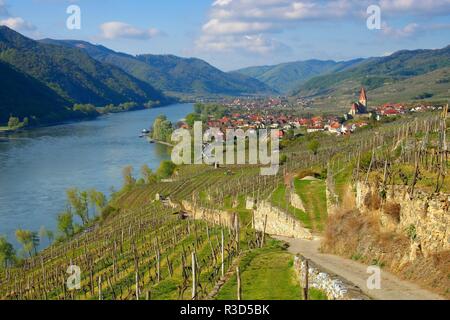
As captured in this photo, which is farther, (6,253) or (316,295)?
(6,253)

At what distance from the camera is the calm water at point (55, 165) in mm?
50572

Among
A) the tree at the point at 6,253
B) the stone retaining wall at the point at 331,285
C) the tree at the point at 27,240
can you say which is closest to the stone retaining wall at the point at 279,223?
the stone retaining wall at the point at 331,285

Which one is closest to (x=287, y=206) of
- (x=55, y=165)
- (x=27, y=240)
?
(x=27, y=240)

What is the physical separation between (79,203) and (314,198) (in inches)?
1144

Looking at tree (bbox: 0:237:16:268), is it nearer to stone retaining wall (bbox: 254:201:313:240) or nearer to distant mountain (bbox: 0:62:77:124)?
stone retaining wall (bbox: 254:201:313:240)

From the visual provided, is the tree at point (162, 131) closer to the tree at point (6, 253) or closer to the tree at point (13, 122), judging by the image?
the tree at point (13, 122)

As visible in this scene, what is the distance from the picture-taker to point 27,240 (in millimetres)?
40188

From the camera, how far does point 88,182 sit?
63812mm

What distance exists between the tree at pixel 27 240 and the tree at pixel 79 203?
8828mm

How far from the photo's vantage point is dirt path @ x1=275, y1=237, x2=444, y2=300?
12938 mm

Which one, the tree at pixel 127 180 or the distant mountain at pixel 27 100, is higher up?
the distant mountain at pixel 27 100

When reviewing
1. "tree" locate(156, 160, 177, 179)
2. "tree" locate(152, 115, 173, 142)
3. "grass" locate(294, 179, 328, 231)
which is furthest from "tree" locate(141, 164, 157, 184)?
"tree" locate(152, 115, 173, 142)

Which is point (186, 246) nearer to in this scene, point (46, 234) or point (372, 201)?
point (372, 201)
